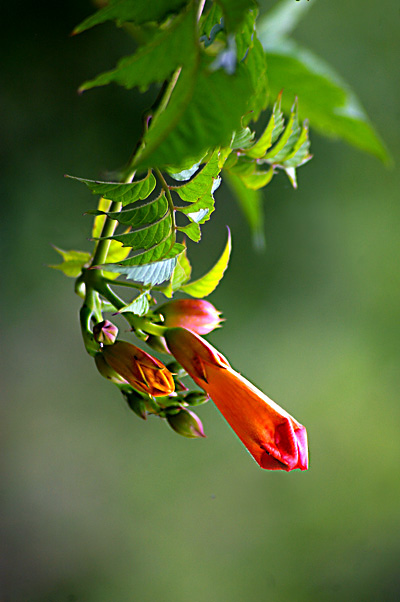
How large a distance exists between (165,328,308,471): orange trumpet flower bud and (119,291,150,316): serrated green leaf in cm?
1

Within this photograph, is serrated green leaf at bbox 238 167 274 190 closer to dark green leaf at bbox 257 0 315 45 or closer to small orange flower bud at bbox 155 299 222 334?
small orange flower bud at bbox 155 299 222 334

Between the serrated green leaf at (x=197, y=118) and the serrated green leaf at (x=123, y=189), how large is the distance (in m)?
0.05

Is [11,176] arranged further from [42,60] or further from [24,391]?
[24,391]

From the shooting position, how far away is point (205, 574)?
0.83 meters

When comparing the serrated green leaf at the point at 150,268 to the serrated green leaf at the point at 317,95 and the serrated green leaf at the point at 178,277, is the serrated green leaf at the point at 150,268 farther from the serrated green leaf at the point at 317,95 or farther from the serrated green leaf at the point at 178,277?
the serrated green leaf at the point at 317,95

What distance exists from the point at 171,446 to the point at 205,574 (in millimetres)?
225

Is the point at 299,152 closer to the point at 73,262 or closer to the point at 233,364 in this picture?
the point at 73,262

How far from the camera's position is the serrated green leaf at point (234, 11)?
3.8 inches

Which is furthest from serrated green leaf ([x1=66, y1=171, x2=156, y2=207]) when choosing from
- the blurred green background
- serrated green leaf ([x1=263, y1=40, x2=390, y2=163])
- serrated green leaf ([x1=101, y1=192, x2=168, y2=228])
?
the blurred green background

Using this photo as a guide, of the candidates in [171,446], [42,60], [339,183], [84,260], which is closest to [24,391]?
[171,446]

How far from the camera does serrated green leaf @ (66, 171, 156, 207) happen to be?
0.47 feet

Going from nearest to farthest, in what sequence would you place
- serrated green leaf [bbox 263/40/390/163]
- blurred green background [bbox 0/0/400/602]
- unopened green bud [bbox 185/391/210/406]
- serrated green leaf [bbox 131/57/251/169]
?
serrated green leaf [bbox 131/57/251/169]
unopened green bud [bbox 185/391/210/406]
serrated green leaf [bbox 263/40/390/163]
blurred green background [bbox 0/0/400/602]

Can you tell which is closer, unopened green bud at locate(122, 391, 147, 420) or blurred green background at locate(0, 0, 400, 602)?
unopened green bud at locate(122, 391, 147, 420)

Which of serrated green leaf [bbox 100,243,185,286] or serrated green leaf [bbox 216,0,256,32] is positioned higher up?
serrated green leaf [bbox 216,0,256,32]
